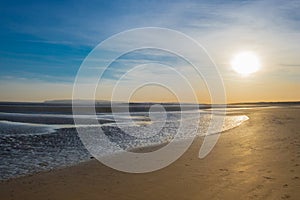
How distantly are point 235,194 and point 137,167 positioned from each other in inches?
173

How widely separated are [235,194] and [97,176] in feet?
13.9

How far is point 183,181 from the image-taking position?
9.09 m

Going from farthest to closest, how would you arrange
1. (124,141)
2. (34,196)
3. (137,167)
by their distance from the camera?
1. (124,141)
2. (137,167)
3. (34,196)

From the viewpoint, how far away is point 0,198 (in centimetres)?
815

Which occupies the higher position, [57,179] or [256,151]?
[256,151]

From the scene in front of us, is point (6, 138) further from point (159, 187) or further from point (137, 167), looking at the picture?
point (159, 187)

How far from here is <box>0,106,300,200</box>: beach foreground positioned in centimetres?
788

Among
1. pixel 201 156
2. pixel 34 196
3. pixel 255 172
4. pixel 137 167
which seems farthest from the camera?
pixel 201 156

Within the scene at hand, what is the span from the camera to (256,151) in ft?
43.5

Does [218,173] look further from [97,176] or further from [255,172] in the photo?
[97,176]

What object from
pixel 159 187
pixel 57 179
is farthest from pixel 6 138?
pixel 159 187

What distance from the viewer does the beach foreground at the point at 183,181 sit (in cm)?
788

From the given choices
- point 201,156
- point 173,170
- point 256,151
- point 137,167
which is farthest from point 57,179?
point 256,151

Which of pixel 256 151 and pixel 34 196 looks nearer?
pixel 34 196
